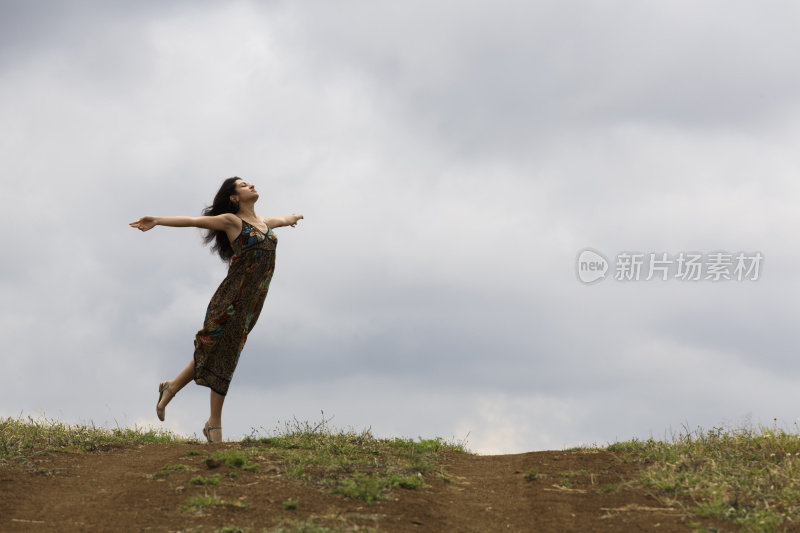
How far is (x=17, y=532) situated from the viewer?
7004 millimetres

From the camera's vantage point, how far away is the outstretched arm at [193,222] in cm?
1020

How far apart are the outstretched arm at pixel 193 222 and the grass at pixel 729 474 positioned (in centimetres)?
586

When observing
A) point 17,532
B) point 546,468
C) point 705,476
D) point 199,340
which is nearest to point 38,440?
point 199,340

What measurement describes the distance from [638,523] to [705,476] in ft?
5.46

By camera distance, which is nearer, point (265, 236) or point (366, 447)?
point (366, 447)

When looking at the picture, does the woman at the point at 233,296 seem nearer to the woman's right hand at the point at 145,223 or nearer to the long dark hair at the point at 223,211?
the long dark hair at the point at 223,211

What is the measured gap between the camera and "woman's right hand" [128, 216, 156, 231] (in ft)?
33.3

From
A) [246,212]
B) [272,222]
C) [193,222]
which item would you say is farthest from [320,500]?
[272,222]

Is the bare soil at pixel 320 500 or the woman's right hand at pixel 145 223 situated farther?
the woman's right hand at pixel 145 223

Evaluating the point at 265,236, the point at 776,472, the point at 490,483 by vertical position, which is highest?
the point at 265,236

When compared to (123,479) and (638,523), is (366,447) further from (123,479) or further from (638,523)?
(638,523)

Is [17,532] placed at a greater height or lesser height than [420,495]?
lesser

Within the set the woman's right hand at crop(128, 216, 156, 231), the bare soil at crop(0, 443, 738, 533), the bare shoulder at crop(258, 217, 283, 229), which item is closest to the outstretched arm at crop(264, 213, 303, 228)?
the bare shoulder at crop(258, 217, 283, 229)

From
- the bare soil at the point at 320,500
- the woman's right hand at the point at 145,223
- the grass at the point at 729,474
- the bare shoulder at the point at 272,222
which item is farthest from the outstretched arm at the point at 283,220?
the grass at the point at 729,474
